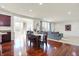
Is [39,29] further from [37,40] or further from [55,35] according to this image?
[55,35]

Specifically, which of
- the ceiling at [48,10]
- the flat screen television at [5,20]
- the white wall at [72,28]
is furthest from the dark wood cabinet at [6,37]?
the white wall at [72,28]

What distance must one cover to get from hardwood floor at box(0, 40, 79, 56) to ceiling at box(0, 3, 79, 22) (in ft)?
2.29

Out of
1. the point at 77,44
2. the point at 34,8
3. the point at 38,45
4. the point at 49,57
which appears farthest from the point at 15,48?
the point at 77,44

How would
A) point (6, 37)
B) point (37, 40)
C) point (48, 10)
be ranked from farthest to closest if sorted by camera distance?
point (37, 40)
point (6, 37)
point (48, 10)

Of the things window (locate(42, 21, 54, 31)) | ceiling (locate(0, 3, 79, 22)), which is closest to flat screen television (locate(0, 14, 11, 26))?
ceiling (locate(0, 3, 79, 22))

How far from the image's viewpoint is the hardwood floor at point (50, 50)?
2.87m

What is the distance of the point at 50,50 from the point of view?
3006mm

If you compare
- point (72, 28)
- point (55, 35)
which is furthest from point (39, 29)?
point (72, 28)

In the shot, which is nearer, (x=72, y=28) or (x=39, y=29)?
(x=72, y=28)

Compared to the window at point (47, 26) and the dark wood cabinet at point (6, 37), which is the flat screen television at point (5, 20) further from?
the window at point (47, 26)

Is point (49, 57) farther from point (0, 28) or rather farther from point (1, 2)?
point (1, 2)

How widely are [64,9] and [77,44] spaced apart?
94cm

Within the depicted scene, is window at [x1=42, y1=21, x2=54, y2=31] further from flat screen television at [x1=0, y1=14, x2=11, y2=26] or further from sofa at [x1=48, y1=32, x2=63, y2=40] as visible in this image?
flat screen television at [x1=0, y1=14, x2=11, y2=26]

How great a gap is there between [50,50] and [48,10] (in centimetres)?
105
